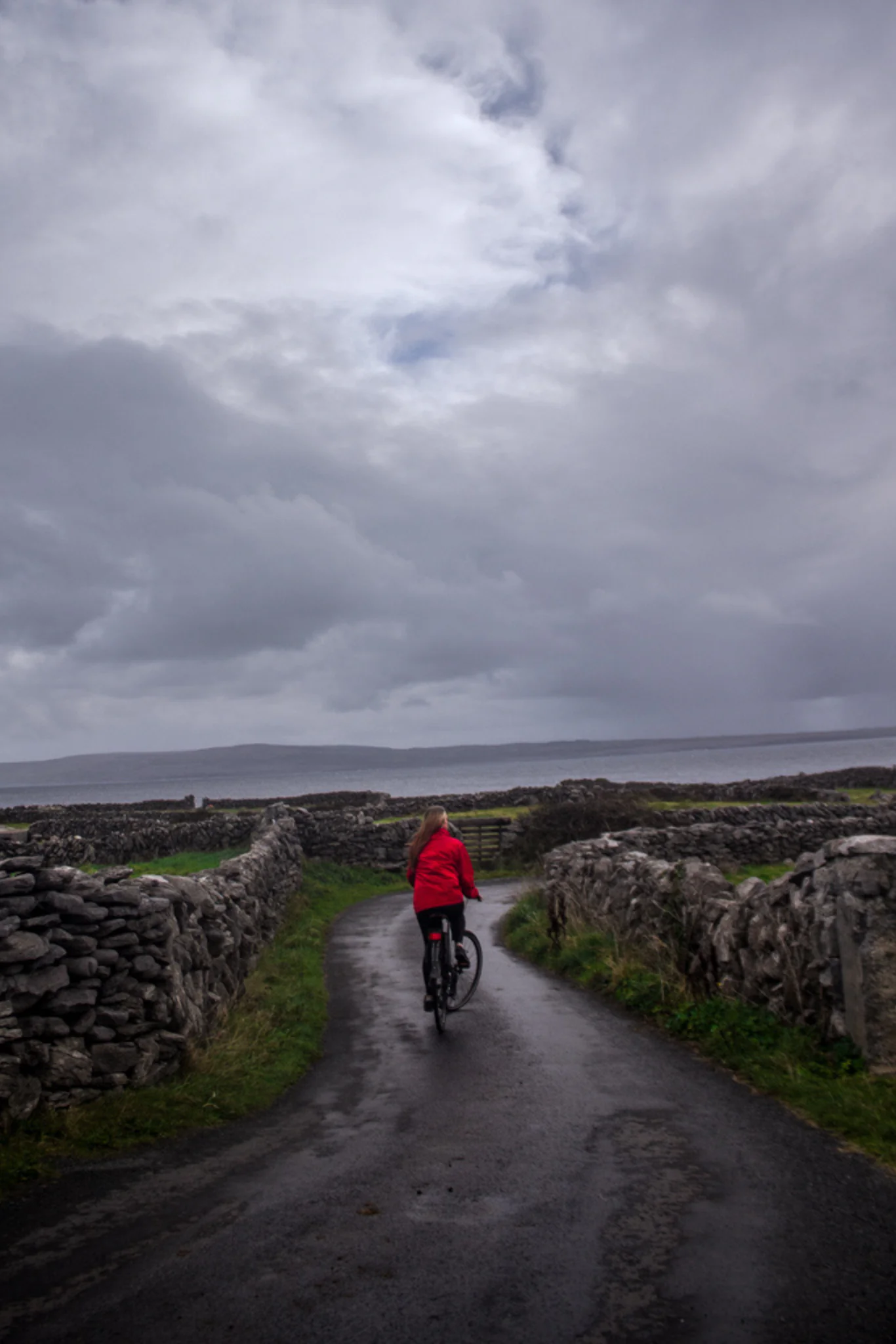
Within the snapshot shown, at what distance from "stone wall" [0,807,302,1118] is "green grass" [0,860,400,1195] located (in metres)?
0.22

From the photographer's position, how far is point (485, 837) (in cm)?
Answer: 3491

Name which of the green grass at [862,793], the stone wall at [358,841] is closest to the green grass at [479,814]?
the stone wall at [358,841]

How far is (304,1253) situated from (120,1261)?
929 mm

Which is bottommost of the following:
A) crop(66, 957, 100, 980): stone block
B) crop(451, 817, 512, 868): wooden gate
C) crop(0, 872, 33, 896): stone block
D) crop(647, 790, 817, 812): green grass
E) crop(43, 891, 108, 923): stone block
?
crop(451, 817, 512, 868): wooden gate

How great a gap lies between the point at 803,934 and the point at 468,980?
560cm

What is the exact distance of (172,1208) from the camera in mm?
5707

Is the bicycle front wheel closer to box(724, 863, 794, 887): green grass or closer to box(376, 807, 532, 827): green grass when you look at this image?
box(724, 863, 794, 887): green grass

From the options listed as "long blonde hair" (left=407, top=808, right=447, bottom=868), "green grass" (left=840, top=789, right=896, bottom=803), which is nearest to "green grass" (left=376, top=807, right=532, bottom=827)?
"green grass" (left=840, top=789, right=896, bottom=803)

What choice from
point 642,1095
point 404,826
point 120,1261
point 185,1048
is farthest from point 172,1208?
point 404,826

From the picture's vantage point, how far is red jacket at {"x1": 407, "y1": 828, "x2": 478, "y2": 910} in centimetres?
1079

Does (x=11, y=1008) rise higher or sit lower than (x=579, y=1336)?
higher

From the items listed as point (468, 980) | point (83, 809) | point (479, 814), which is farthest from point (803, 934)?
point (83, 809)

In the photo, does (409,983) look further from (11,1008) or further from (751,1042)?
(11,1008)

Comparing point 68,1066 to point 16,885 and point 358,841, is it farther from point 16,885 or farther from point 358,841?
point 358,841
